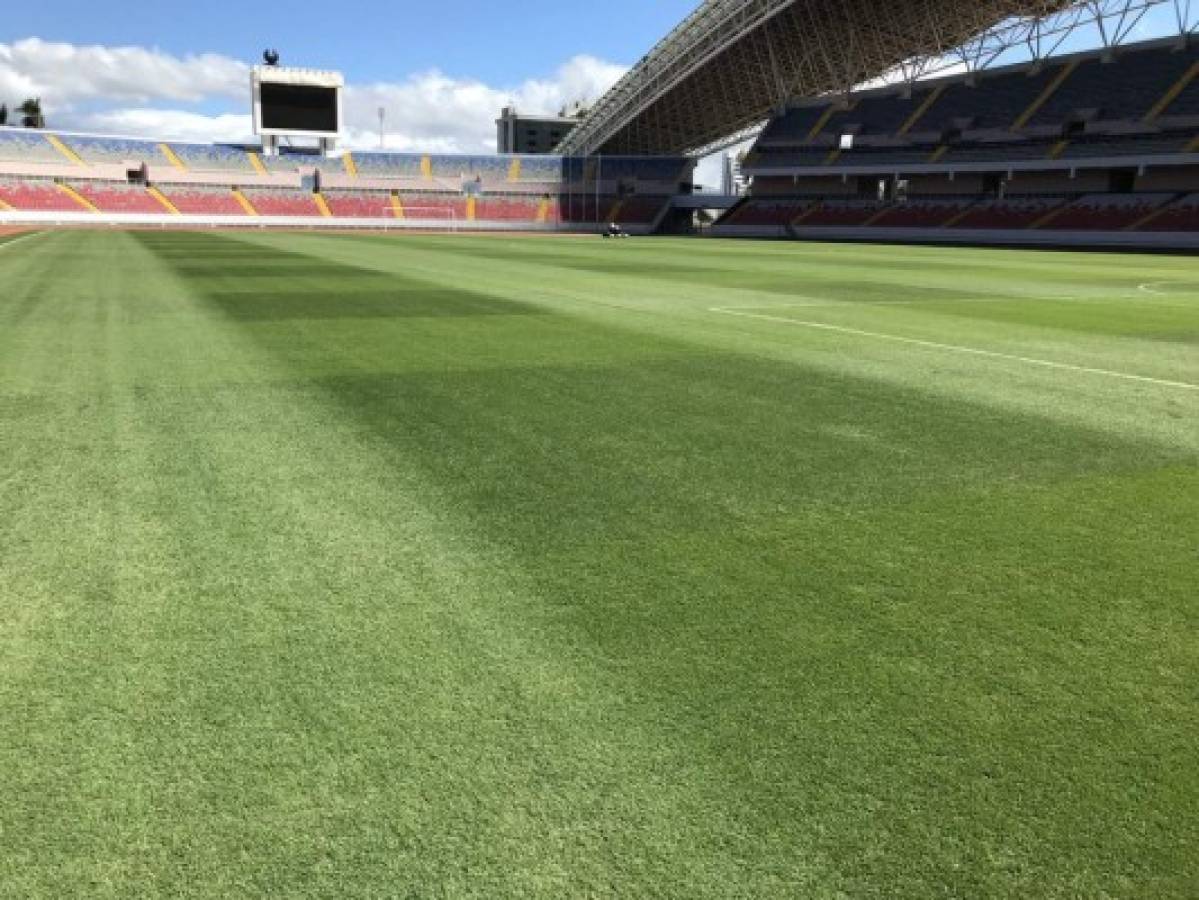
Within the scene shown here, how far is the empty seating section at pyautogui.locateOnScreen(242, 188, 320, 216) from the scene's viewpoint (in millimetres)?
78062

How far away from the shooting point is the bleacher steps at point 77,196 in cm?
7075

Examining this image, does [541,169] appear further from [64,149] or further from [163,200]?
[64,149]

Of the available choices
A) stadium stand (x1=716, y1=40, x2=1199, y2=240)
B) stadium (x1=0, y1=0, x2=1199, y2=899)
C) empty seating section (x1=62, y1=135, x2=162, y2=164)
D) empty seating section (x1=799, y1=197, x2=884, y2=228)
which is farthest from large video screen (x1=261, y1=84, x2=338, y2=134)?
stadium (x1=0, y1=0, x2=1199, y2=899)

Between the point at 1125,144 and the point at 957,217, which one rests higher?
the point at 1125,144

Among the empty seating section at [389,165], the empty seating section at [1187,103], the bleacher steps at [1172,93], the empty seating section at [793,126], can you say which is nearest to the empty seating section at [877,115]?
the empty seating section at [793,126]

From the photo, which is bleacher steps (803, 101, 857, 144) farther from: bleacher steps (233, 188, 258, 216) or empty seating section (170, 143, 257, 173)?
empty seating section (170, 143, 257, 173)

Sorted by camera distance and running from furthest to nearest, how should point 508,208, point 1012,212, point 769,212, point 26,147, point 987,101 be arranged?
1. point 508,208
2. point 769,212
3. point 26,147
4. point 987,101
5. point 1012,212

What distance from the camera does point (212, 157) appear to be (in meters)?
80.3

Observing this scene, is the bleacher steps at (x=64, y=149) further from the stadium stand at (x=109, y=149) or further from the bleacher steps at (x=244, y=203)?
the bleacher steps at (x=244, y=203)

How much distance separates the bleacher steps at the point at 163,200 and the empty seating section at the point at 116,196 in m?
0.31

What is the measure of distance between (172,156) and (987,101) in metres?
67.2

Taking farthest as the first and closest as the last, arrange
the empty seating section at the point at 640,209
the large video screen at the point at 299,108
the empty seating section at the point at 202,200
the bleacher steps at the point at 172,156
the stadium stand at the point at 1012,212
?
the empty seating section at the point at 640,209 → the bleacher steps at the point at 172,156 → the empty seating section at the point at 202,200 → the large video screen at the point at 299,108 → the stadium stand at the point at 1012,212

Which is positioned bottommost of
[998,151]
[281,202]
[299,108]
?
[281,202]

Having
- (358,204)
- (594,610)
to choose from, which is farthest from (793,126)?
(594,610)
